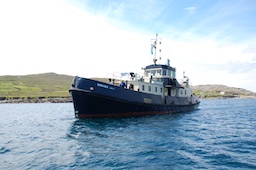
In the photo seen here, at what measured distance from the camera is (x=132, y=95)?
89.5 feet

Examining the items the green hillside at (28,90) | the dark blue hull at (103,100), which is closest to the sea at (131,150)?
the dark blue hull at (103,100)

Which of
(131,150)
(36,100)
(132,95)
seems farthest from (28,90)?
(131,150)

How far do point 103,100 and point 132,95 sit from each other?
145 inches

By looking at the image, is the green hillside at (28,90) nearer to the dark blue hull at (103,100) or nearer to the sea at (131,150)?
the dark blue hull at (103,100)

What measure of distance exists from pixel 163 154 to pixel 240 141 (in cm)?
628

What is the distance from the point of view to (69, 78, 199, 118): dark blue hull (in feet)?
82.4

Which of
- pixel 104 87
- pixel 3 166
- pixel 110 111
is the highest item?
pixel 104 87

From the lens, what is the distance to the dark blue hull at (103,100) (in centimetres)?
2512

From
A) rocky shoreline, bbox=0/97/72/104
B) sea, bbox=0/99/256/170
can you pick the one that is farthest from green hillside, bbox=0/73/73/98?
sea, bbox=0/99/256/170

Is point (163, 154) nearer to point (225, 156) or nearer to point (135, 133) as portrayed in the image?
point (225, 156)

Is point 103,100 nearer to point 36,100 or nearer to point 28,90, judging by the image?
point 36,100

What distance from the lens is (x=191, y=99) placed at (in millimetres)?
40844

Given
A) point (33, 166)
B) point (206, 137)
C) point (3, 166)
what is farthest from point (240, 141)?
point (3, 166)

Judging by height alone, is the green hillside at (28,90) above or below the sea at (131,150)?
above
